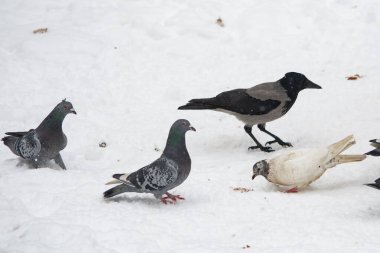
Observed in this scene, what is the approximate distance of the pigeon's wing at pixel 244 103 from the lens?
7.58 meters

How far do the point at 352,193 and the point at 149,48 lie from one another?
525 centimetres

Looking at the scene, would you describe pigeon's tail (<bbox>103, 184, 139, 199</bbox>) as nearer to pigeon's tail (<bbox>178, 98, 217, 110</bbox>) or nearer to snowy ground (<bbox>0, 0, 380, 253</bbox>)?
snowy ground (<bbox>0, 0, 380, 253</bbox>)

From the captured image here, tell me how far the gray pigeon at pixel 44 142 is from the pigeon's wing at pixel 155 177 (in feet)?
4.95

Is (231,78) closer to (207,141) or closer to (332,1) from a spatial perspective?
(207,141)

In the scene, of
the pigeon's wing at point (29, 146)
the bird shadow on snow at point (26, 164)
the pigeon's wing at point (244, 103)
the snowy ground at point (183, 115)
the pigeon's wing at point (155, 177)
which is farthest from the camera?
the pigeon's wing at point (244, 103)

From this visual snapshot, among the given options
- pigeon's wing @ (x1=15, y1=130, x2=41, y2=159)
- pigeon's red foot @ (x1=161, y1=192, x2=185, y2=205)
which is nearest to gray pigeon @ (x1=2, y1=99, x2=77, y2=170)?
pigeon's wing @ (x1=15, y1=130, x2=41, y2=159)

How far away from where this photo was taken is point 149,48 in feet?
34.0

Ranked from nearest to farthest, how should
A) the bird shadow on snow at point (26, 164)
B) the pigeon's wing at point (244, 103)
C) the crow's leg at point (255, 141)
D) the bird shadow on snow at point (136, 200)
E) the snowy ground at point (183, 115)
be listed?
the snowy ground at point (183, 115)
the bird shadow on snow at point (136, 200)
the bird shadow on snow at point (26, 164)
the pigeon's wing at point (244, 103)
the crow's leg at point (255, 141)

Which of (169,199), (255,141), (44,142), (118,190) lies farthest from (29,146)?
(255,141)

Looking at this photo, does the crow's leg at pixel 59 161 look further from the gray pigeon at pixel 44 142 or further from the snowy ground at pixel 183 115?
the snowy ground at pixel 183 115

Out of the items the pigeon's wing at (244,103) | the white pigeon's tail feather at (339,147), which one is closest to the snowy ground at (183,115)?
the white pigeon's tail feather at (339,147)

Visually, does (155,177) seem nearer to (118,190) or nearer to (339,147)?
(118,190)

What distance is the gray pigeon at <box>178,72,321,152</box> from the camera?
7.59 m

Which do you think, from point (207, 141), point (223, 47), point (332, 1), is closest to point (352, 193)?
point (207, 141)
